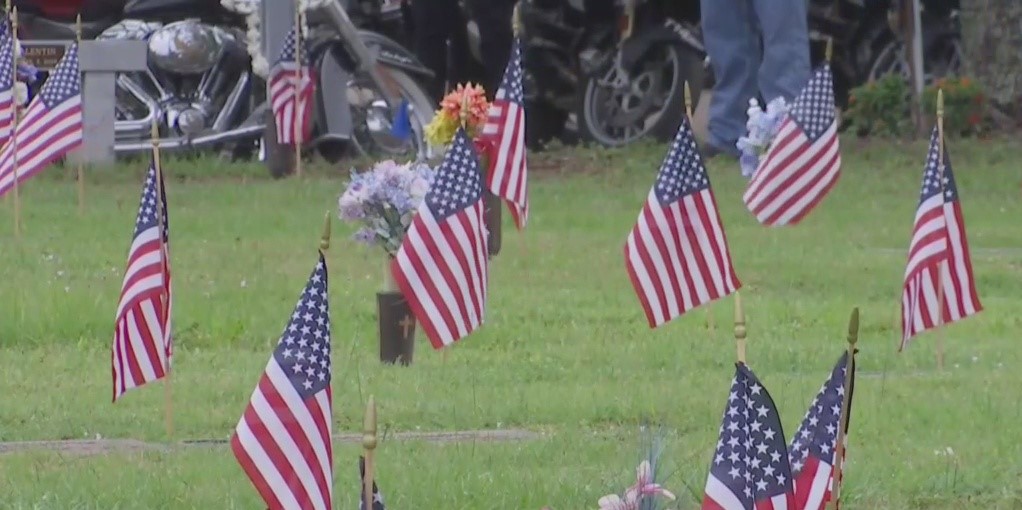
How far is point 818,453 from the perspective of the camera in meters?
5.81

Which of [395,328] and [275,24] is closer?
[395,328]

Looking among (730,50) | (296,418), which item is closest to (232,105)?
(730,50)

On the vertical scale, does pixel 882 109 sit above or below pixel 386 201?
below

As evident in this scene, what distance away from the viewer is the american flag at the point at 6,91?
49.9 ft

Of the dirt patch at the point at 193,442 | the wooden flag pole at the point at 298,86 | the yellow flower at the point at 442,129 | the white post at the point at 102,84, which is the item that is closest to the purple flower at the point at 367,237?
the dirt patch at the point at 193,442

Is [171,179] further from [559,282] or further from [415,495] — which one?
[415,495]

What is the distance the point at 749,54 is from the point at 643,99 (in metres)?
2.40

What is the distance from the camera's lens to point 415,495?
750 centimetres

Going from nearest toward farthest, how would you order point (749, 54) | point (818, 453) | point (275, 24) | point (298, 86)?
point (818, 453), point (298, 86), point (749, 54), point (275, 24)

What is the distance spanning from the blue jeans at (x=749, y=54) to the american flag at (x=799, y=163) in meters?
3.55

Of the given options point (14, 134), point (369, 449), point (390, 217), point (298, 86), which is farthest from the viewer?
point (298, 86)

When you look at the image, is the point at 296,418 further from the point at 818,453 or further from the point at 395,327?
the point at 395,327

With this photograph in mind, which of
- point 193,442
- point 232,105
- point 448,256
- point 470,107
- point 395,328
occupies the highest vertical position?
point 470,107

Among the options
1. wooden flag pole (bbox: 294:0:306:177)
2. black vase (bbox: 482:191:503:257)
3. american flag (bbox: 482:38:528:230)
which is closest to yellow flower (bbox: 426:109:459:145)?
american flag (bbox: 482:38:528:230)
